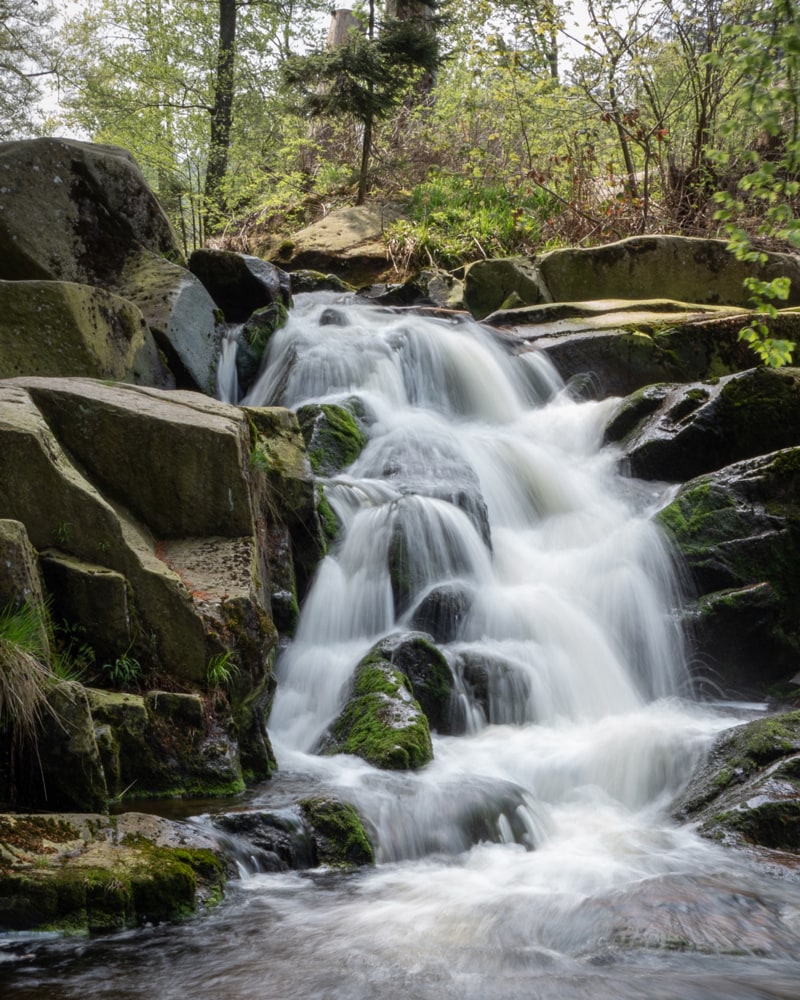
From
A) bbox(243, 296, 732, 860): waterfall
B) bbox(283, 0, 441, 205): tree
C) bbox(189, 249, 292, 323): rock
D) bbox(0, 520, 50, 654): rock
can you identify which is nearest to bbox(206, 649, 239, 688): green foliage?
bbox(243, 296, 732, 860): waterfall

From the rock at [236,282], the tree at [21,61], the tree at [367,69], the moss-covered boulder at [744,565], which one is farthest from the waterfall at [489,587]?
the tree at [21,61]

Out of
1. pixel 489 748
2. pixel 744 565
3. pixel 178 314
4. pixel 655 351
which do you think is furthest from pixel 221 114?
pixel 489 748

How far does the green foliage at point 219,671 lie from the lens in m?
4.78

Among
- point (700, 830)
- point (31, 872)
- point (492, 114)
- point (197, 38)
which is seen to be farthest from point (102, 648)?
point (197, 38)

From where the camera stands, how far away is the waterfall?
205 inches

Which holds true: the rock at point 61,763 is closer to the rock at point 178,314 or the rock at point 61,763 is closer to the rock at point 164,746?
the rock at point 164,746

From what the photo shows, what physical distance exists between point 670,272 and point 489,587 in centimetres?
779

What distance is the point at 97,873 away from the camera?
314cm

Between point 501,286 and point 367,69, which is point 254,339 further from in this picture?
point 367,69

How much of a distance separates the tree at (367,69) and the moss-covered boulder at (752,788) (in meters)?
13.0

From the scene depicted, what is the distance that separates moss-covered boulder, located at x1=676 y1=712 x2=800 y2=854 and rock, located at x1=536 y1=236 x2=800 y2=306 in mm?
9248

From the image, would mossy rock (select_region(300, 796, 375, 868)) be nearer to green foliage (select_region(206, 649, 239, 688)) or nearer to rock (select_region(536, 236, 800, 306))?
green foliage (select_region(206, 649, 239, 688))

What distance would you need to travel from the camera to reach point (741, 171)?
50.2 ft

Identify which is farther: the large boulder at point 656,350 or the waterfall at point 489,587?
the large boulder at point 656,350
